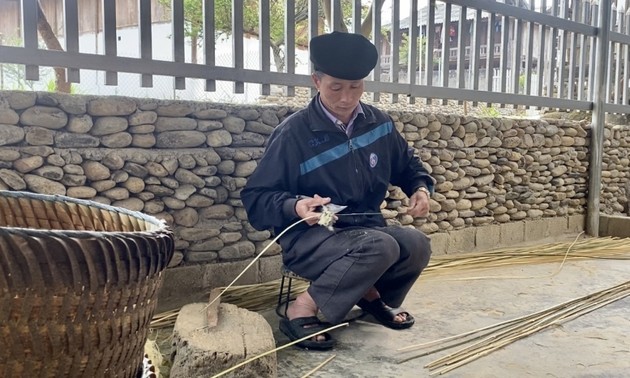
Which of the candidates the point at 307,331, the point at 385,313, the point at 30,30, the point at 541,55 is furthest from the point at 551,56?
the point at 30,30

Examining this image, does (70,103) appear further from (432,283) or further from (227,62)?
(432,283)

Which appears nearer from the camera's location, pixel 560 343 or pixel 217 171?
pixel 560 343

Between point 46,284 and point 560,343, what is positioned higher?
point 46,284

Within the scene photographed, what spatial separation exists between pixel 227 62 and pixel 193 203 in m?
1.04

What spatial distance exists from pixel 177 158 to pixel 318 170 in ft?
2.82

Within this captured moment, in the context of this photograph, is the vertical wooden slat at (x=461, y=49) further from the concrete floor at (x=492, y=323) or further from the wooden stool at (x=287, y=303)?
the wooden stool at (x=287, y=303)

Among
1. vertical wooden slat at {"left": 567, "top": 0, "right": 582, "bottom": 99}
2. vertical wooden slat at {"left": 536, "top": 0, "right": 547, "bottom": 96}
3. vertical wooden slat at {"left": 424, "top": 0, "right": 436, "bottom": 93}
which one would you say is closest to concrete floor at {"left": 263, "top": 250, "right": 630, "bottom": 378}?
vertical wooden slat at {"left": 424, "top": 0, "right": 436, "bottom": 93}

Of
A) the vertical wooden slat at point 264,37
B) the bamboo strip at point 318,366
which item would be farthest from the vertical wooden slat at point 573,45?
the bamboo strip at point 318,366

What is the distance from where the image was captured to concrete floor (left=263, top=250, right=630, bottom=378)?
2518mm

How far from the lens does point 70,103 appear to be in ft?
9.55

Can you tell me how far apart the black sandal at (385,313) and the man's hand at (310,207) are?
0.73 m

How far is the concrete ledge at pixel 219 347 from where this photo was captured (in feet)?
6.88

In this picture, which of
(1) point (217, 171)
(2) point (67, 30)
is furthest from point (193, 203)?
(2) point (67, 30)

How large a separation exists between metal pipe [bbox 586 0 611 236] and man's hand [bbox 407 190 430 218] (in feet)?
13.0
